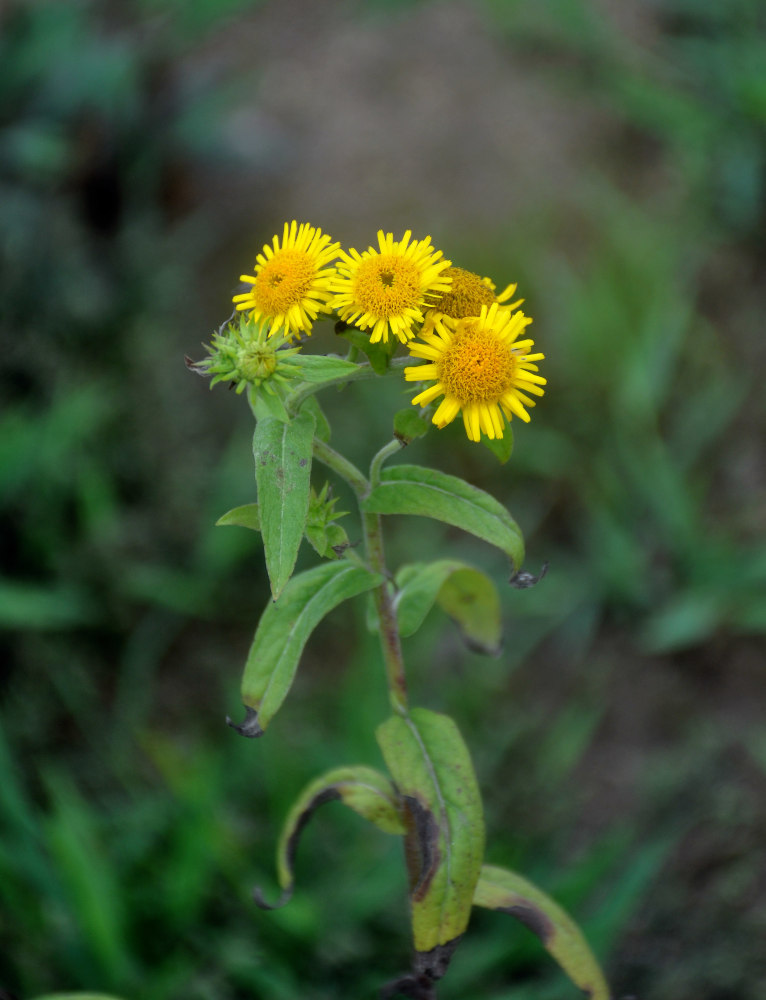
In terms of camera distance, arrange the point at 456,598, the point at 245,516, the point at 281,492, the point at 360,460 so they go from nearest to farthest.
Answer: the point at 281,492 < the point at 245,516 < the point at 456,598 < the point at 360,460

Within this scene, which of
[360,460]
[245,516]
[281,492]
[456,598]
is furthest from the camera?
[360,460]

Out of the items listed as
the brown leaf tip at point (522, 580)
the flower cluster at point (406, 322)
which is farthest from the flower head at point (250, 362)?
the brown leaf tip at point (522, 580)

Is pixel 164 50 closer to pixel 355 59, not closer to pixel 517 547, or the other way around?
pixel 355 59

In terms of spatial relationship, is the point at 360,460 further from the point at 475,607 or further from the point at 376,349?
the point at 376,349

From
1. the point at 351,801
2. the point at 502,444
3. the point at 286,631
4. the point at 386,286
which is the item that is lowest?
the point at 351,801

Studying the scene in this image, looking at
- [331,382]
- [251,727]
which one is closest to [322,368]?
[331,382]

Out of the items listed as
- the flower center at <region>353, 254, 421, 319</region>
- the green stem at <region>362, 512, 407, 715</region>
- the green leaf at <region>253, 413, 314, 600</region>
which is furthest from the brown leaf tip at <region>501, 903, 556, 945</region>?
the flower center at <region>353, 254, 421, 319</region>
